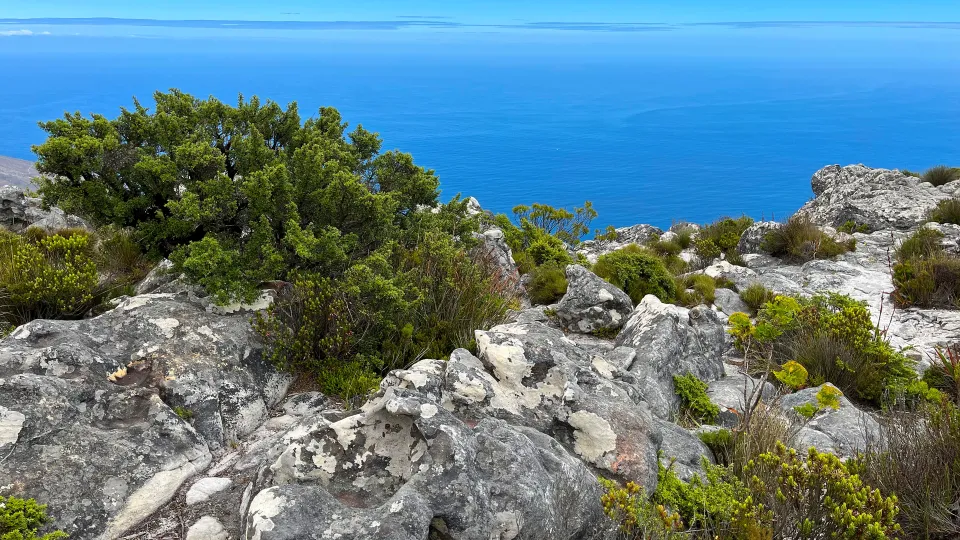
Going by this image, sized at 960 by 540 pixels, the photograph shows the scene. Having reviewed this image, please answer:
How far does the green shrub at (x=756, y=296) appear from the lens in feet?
36.6

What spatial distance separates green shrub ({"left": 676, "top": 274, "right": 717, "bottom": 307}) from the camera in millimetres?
11141

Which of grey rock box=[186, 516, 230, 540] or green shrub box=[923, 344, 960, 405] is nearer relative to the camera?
grey rock box=[186, 516, 230, 540]

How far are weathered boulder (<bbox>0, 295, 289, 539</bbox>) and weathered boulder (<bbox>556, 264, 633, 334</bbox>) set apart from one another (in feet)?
16.0

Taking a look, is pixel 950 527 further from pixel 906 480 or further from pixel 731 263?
pixel 731 263

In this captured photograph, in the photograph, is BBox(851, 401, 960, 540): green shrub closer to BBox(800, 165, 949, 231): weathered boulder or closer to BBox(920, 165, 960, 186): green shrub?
BBox(800, 165, 949, 231): weathered boulder

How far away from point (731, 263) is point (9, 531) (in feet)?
49.9

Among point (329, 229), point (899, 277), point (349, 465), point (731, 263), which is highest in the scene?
point (329, 229)

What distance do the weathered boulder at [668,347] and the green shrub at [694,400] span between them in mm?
98

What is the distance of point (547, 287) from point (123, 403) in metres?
7.62

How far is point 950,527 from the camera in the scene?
13.1ft

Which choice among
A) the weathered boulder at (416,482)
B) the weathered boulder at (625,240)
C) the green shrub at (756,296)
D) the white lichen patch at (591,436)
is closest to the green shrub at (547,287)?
the green shrub at (756,296)

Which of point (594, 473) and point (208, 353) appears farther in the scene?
point (208, 353)

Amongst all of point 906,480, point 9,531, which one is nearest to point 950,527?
point 906,480

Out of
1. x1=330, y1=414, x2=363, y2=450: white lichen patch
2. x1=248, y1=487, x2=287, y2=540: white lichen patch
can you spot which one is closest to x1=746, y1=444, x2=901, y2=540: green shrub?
x1=330, y1=414, x2=363, y2=450: white lichen patch
